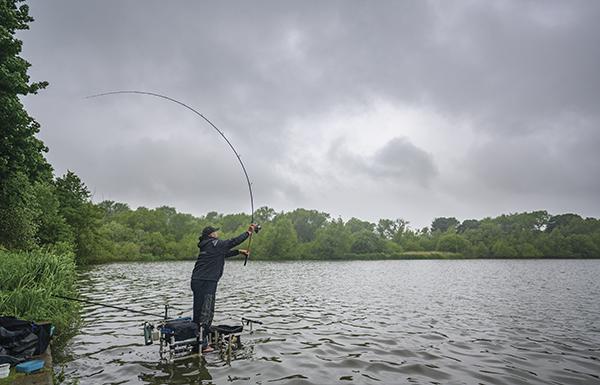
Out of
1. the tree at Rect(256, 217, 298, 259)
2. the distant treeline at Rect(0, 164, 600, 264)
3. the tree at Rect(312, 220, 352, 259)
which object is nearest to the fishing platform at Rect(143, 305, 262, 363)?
the distant treeline at Rect(0, 164, 600, 264)

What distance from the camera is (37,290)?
11102mm

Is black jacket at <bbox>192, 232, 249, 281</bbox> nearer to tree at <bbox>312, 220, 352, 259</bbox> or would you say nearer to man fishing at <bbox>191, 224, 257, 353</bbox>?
man fishing at <bbox>191, 224, 257, 353</bbox>

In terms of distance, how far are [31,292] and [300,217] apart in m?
145

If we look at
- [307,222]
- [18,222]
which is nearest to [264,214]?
[307,222]

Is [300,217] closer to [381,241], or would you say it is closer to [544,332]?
[381,241]

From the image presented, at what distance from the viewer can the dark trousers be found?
32.7 feet

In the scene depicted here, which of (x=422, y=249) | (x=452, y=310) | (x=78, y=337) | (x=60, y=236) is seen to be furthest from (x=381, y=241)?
(x=78, y=337)

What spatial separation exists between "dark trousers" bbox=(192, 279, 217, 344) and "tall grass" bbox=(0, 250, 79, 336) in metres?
4.67

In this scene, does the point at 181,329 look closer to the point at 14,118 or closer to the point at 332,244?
the point at 14,118

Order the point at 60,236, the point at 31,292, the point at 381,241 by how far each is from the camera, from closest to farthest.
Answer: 1. the point at 31,292
2. the point at 60,236
3. the point at 381,241

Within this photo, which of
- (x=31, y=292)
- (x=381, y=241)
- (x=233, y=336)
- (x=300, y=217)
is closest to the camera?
(x=233, y=336)

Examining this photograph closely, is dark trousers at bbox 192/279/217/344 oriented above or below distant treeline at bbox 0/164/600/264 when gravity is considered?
below

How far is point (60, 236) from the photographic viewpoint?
144 ft

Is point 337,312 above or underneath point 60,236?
underneath
